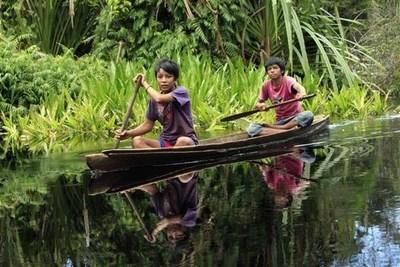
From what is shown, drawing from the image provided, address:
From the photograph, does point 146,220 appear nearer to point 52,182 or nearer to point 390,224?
point 390,224

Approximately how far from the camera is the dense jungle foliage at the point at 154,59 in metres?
12.1

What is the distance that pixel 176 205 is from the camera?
6.14m

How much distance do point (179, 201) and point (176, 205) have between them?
16 centimetres

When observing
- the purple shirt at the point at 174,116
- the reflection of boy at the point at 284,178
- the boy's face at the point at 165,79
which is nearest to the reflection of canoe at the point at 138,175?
the purple shirt at the point at 174,116

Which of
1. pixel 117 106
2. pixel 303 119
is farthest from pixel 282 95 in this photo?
pixel 117 106

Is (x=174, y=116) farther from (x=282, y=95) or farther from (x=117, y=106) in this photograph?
(x=117, y=106)

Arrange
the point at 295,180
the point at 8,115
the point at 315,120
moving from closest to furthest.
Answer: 1. the point at 295,180
2. the point at 315,120
3. the point at 8,115

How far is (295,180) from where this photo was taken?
697 cm

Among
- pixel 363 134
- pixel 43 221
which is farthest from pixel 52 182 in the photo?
pixel 363 134

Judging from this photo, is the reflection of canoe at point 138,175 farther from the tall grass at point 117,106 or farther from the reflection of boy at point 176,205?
the tall grass at point 117,106

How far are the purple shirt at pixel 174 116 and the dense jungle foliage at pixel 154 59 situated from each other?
10.9ft

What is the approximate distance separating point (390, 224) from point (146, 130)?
3.57 m

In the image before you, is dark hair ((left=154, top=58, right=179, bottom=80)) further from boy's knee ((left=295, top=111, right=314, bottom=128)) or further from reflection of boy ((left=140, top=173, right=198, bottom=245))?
boy's knee ((left=295, top=111, right=314, bottom=128))

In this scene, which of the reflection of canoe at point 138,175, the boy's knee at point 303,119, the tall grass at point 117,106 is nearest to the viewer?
the reflection of canoe at point 138,175
